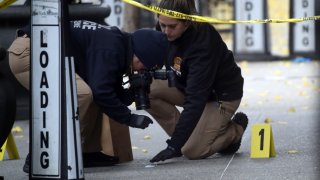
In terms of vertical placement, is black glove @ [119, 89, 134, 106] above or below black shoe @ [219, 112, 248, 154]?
above

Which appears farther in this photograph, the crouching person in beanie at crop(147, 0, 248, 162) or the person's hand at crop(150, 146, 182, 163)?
the crouching person in beanie at crop(147, 0, 248, 162)

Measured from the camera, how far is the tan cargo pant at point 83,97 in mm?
6355

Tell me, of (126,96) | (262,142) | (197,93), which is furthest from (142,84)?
(262,142)

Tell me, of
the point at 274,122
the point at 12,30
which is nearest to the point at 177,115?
the point at 274,122

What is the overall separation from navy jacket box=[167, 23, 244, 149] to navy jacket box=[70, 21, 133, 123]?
55 centimetres

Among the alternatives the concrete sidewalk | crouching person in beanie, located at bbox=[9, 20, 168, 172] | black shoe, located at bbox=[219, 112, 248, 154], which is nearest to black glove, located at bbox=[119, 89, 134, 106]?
crouching person in beanie, located at bbox=[9, 20, 168, 172]

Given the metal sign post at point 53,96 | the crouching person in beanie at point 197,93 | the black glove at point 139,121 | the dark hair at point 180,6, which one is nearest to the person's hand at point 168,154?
the crouching person in beanie at point 197,93

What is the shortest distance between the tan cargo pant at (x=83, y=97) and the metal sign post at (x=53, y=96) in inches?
39.1

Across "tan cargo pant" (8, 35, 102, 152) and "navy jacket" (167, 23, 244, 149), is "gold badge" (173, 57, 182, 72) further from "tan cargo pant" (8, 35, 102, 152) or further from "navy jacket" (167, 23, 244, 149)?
"tan cargo pant" (8, 35, 102, 152)

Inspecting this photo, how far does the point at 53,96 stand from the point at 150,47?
1176 mm

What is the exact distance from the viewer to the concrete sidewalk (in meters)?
6.39

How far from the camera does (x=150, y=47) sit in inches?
248

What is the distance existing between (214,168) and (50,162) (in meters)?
1.66

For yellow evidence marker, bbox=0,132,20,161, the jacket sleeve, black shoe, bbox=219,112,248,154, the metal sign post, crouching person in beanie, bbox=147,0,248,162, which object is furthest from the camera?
yellow evidence marker, bbox=0,132,20,161
